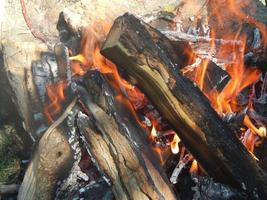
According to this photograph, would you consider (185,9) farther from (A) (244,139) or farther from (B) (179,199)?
(B) (179,199)

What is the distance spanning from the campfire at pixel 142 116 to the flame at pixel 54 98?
1 centimetres

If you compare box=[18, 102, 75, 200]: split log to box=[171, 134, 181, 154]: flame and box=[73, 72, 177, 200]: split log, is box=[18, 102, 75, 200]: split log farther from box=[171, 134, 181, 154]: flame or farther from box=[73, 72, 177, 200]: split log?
box=[171, 134, 181, 154]: flame

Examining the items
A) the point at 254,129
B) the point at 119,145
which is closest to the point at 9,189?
the point at 119,145

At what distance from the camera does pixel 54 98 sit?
368cm

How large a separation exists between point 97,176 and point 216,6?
2.56 m

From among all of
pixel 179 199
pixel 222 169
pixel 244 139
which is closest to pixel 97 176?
pixel 179 199

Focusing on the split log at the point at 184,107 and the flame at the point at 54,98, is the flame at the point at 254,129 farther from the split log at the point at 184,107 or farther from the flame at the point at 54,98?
the flame at the point at 54,98

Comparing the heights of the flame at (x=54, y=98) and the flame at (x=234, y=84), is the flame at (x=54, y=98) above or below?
below

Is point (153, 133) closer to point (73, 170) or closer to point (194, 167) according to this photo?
point (194, 167)

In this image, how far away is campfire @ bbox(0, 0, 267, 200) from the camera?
2.78m

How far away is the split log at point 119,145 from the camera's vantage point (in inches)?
107

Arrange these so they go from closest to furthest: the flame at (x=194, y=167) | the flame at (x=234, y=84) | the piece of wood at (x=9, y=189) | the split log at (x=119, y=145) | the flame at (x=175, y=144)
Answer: the split log at (x=119, y=145)
the flame at (x=194, y=167)
the flame at (x=175, y=144)
the flame at (x=234, y=84)
the piece of wood at (x=9, y=189)

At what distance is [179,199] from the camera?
2.81 meters

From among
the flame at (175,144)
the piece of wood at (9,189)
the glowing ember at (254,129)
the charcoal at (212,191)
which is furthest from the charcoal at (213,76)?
the piece of wood at (9,189)
